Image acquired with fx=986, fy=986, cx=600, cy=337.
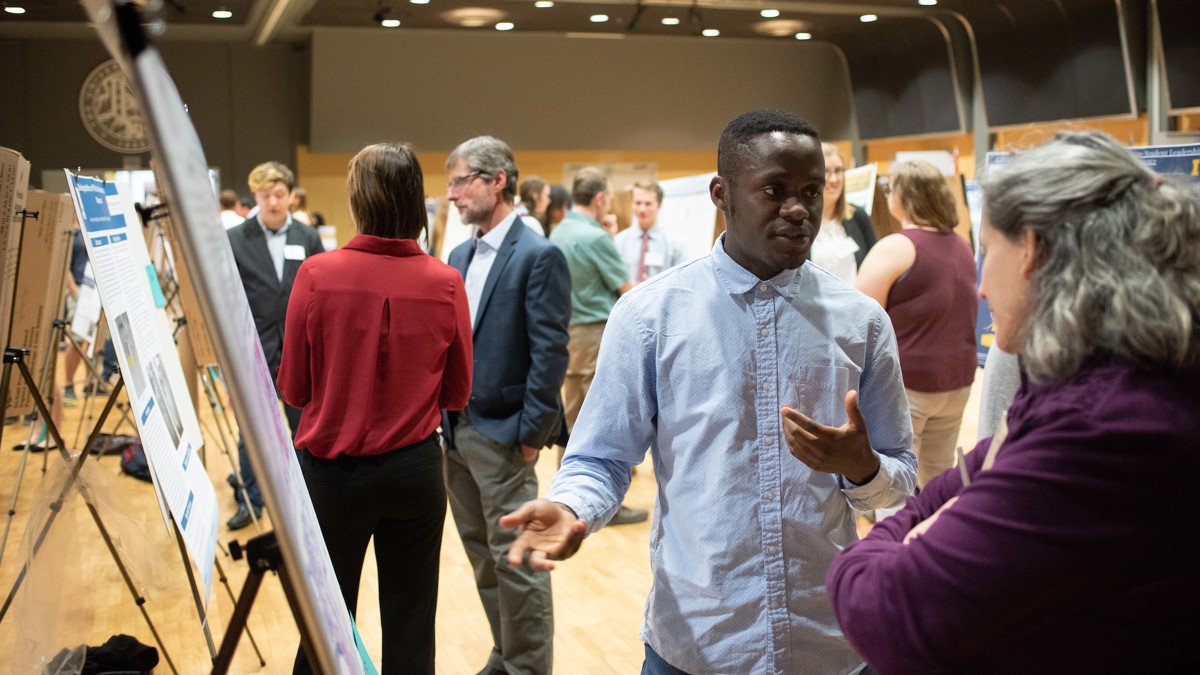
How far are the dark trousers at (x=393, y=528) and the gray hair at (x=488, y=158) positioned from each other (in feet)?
3.03

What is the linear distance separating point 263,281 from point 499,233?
1988 millimetres

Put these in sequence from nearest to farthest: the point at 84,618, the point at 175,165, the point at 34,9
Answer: the point at 175,165, the point at 84,618, the point at 34,9

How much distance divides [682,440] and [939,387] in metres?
2.36

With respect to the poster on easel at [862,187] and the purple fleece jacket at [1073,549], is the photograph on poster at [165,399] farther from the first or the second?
Result: the poster on easel at [862,187]

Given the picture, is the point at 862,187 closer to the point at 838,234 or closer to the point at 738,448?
the point at 838,234

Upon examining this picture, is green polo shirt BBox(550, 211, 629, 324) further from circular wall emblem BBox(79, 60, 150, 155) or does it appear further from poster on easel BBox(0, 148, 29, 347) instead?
circular wall emblem BBox(79, 60, 150, 155)

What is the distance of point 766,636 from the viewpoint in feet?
4.97

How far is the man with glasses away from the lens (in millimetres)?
3041

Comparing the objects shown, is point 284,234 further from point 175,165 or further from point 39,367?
point 175,165

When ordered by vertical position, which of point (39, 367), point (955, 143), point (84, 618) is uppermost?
point (955, 143)

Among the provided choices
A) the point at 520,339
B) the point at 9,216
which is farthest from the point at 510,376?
the point at 9,216

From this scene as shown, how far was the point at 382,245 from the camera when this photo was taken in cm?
249

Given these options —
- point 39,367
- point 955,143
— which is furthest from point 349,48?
point 39,367

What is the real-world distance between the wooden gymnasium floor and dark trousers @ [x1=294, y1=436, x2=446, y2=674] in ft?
2.26
